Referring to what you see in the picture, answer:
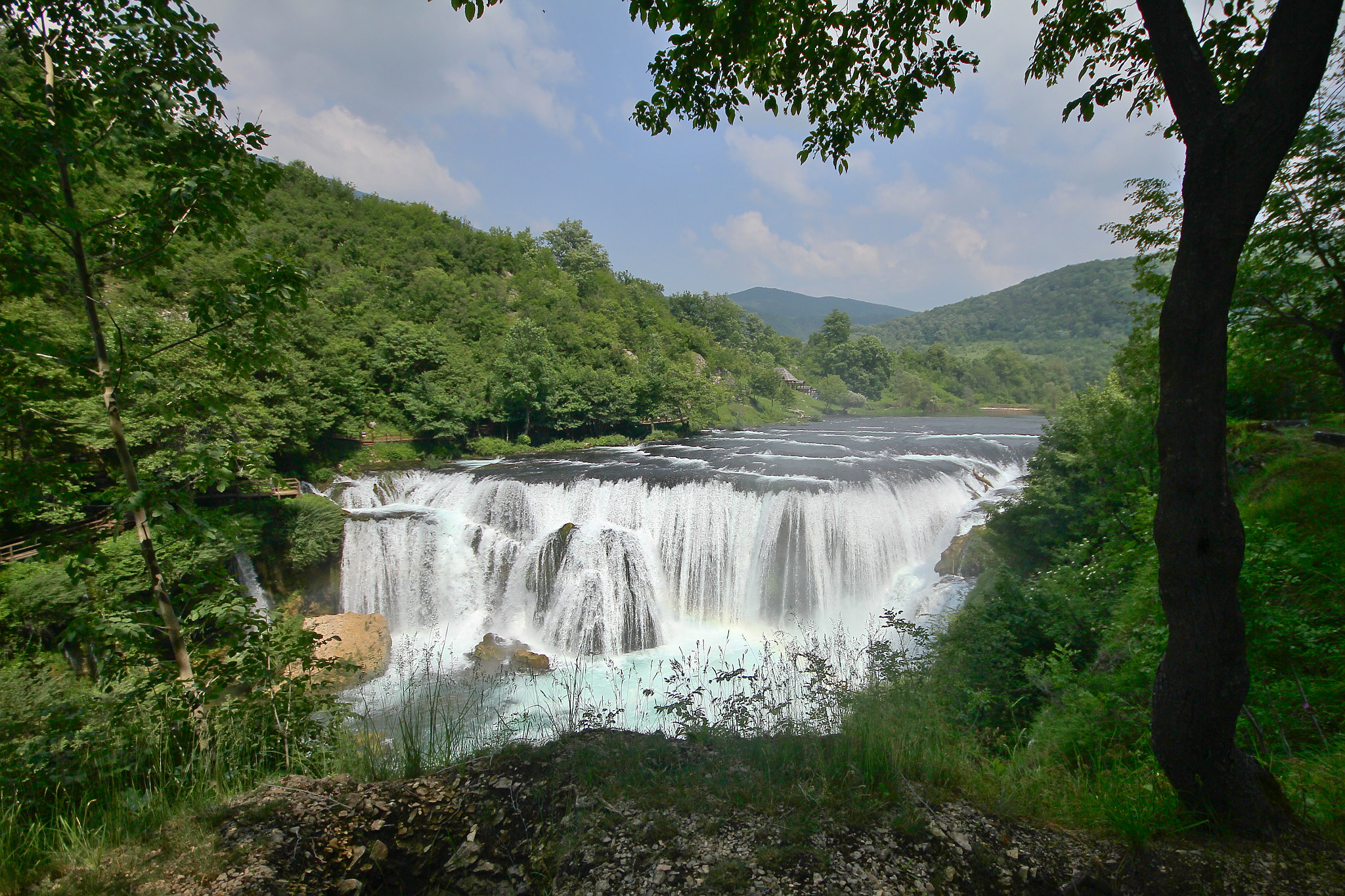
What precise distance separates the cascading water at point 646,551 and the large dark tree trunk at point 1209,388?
10.8m

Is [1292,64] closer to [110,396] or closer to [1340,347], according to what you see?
[1340,347]

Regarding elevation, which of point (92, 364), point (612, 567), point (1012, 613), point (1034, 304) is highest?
point (1034, 304)

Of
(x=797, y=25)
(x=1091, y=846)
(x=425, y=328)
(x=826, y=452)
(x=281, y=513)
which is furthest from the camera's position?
(x=425, y=328)

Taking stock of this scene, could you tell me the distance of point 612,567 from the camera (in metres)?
13.4

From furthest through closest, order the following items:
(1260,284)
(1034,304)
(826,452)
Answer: (1034,304), (826,452), (1260,284)

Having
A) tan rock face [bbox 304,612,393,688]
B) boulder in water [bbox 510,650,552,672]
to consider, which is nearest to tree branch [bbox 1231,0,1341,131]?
boulder in water [bbox 510,650,552,672]

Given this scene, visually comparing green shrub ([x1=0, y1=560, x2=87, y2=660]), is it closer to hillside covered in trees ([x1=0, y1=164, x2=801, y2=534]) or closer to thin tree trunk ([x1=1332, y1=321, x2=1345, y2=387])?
hillside covered in trees ([x1=0, y1=164, x2=801, y2=534])

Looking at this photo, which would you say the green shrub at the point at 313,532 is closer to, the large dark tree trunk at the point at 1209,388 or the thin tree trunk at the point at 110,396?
the thin tree trunk at the point at 110,396

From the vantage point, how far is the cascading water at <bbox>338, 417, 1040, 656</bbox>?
13117 millimetres

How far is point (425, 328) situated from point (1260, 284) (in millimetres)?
32638

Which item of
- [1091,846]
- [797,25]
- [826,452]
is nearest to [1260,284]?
[797,25]

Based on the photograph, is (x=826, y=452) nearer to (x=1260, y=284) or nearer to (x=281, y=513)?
(x=1260, y=284)

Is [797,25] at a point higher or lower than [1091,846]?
higher

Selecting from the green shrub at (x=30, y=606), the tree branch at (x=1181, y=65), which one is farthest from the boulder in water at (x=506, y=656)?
the tree branch at (x=1181, y=65)
